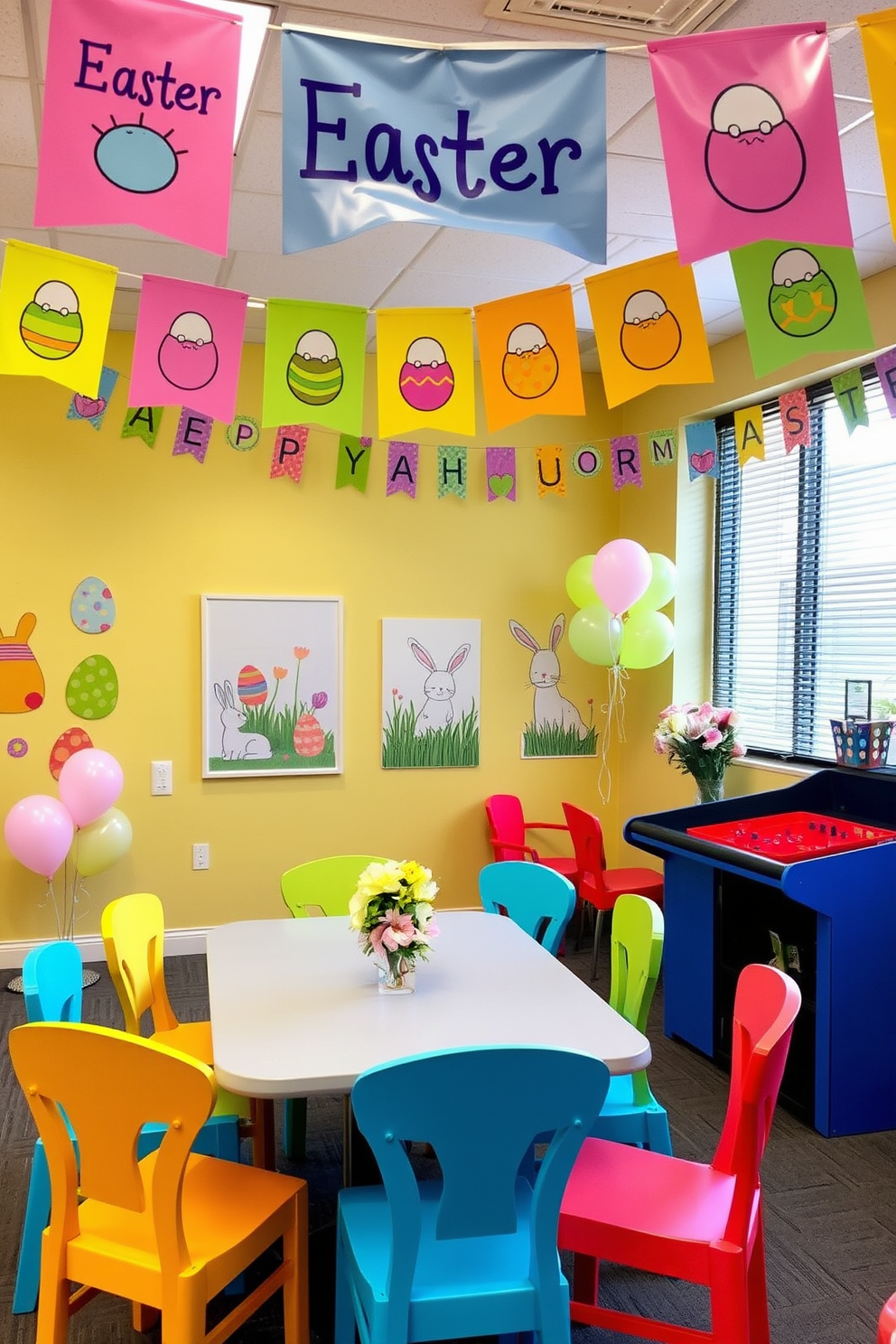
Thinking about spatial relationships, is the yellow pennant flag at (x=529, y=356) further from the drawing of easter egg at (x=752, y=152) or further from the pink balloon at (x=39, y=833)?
the pink balloon at (x=39, y=833)

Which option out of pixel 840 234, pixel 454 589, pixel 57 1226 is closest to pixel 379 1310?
pixel 57 1226

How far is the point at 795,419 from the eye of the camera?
402 centimetres

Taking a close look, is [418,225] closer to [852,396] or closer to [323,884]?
[852,396]

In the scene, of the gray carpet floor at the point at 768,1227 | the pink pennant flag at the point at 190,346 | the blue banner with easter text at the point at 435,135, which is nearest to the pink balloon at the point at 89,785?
the gray carpet floor at the point at 768,1227

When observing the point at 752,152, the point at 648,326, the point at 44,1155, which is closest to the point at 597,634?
the point at 648,326

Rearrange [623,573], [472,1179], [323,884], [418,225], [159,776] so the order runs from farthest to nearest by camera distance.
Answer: [159,776] < [623,573] < [418,225] < [323,884] < [472,1179]

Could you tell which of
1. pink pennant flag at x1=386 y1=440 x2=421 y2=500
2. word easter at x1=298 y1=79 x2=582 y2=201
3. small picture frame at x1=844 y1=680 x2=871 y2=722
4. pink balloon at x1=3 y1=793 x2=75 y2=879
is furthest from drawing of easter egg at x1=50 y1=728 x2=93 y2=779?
word easter at x1=298 y1=79 x2=582 y2=201

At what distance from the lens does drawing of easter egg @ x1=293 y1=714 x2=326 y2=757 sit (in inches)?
203

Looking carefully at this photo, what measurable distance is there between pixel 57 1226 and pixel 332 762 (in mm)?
3407

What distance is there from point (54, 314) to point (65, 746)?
2.34 m

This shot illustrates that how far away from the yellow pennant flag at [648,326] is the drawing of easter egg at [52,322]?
1465mm

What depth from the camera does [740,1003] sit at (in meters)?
2.17

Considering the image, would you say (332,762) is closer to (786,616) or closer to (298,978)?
(786,616)

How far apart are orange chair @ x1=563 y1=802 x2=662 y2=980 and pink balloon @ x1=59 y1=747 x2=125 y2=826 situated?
6.49 ft
